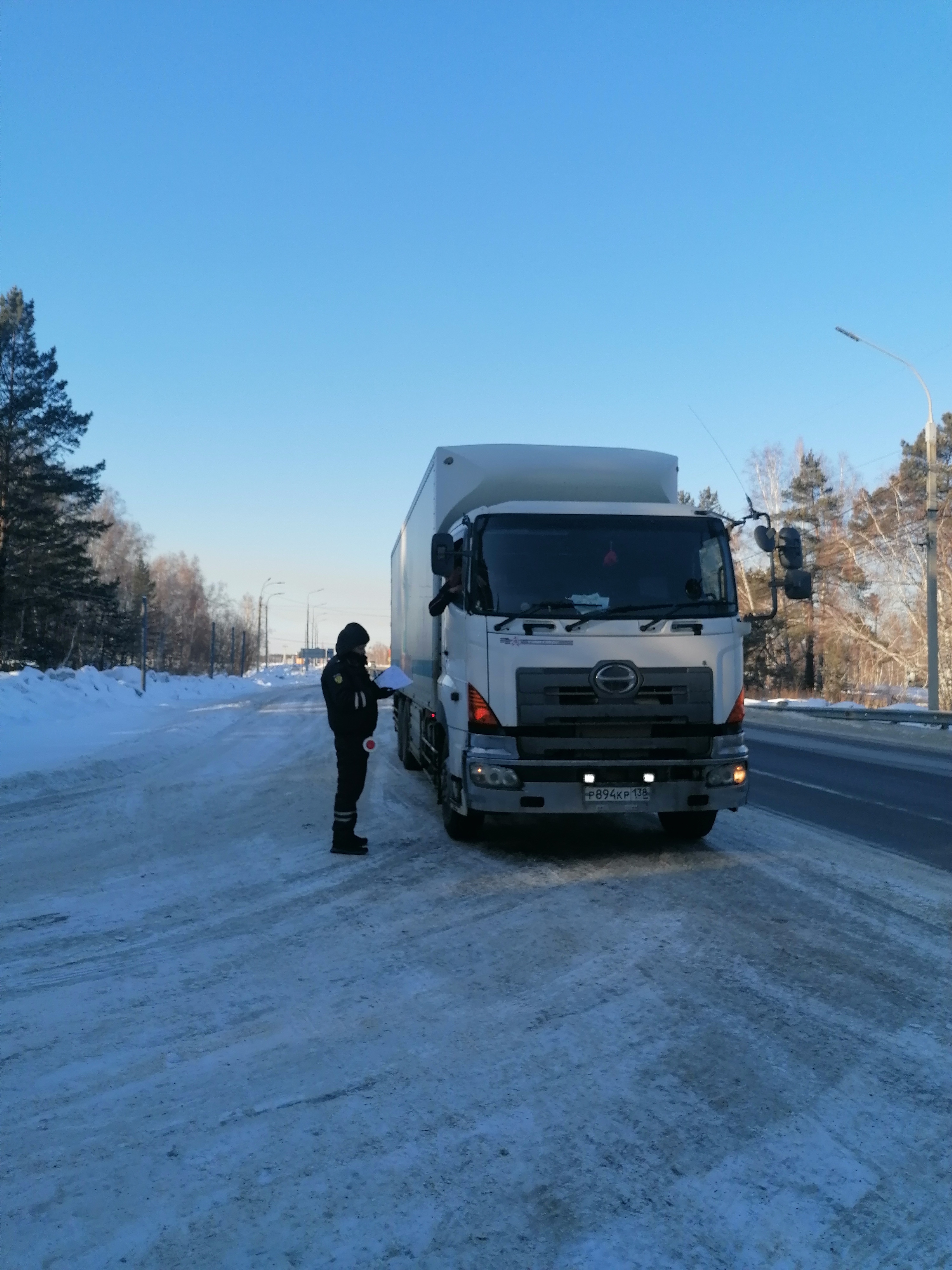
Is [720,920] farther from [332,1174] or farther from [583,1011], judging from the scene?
[332,1174]

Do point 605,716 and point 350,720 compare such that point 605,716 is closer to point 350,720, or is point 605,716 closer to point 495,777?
point 495,777

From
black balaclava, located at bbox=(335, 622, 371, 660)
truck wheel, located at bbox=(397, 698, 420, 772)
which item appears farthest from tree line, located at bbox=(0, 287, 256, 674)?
black balaclava, located at bbox=(335, 622, 371, 660)

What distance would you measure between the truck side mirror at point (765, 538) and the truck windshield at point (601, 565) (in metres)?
0.29

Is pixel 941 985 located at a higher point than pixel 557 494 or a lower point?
lower

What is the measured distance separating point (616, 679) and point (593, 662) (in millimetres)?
207

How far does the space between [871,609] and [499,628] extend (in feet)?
159

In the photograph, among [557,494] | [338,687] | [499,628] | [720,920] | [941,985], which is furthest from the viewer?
[557,494]

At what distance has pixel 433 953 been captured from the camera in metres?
5.09

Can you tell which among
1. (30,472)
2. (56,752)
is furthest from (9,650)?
(56,752)

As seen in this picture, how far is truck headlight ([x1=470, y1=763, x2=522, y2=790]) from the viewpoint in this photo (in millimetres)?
7074

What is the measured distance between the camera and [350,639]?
7984 millimetres

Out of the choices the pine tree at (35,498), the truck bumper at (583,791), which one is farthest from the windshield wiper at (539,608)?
the pine tree at (35,498)

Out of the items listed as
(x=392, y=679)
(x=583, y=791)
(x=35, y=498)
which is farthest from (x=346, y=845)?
(x=35, y=498)

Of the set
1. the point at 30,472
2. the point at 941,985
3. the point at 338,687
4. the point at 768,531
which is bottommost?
the point at 941,985
